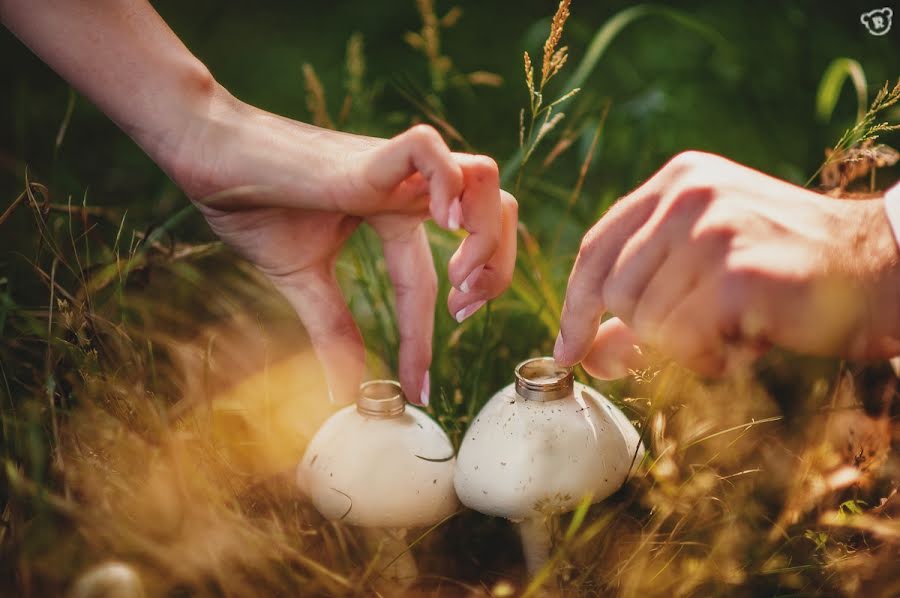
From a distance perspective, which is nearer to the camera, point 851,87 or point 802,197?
point 802,197

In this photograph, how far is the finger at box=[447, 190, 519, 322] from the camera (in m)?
1.54

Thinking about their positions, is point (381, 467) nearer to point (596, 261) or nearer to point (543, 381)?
point (543, 381)

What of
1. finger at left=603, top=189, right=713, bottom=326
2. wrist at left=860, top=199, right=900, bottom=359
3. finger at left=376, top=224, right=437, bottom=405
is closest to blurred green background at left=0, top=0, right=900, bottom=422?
finger at left=376, top=224, right=437, bottom=405

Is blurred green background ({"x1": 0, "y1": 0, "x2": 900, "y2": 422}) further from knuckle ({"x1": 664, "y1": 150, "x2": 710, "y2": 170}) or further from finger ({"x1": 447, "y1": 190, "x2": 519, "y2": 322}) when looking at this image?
knuckle ({"x1": 664, "y1": 150, "x2": 710, "y2": 170})

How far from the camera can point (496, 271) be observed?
1556 millimetres

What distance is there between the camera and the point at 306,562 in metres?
1.26

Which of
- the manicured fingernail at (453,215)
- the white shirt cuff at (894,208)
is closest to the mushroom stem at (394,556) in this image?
the manicured fingernail at (453,215)

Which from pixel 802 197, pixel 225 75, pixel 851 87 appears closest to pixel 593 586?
pixel 802 197

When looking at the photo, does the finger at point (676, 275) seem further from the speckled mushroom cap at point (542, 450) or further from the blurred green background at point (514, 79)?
the blurred green background at point (514, 79)

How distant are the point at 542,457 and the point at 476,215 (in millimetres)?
440

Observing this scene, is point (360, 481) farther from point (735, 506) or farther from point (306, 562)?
point (735, 506)

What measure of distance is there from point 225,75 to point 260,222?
2.47 meters

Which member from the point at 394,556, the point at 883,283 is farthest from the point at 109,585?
the point at 883,283

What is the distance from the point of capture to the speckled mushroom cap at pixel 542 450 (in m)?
1.36
